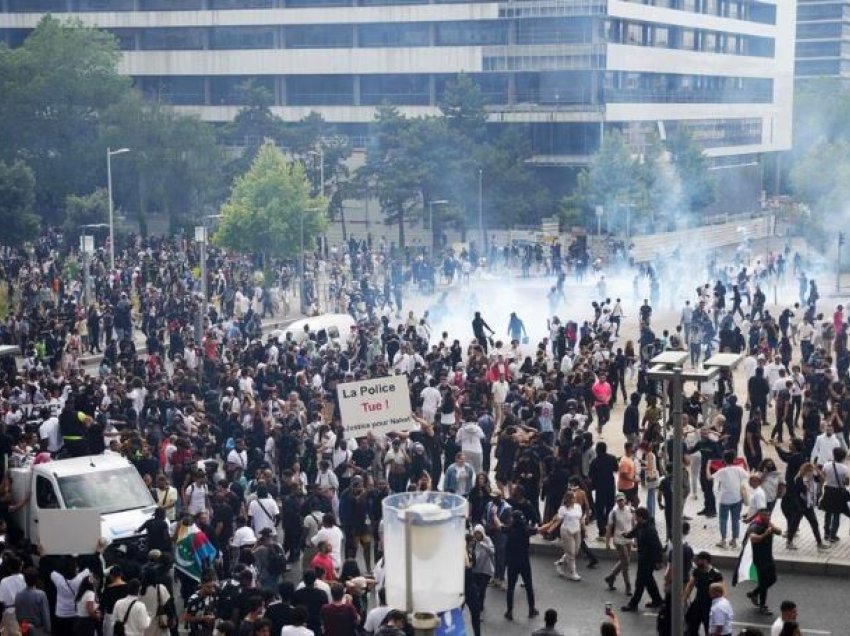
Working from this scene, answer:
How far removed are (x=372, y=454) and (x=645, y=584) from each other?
4908mm

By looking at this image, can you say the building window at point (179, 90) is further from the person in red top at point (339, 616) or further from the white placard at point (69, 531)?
the person in red top at point (339, 616)

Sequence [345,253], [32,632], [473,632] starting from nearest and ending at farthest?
[32,632] < [473,632] < [345,253]

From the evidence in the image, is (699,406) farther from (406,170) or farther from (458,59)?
(458,59)

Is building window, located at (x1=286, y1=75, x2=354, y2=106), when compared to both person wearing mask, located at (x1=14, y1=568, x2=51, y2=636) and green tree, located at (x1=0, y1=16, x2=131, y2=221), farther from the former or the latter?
person wearing mask, located at (x1=14, y1=568, x2=51, y2=636)

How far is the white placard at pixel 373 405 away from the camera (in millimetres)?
20281

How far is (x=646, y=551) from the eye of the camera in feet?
52.6

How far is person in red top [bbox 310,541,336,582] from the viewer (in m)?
14.9

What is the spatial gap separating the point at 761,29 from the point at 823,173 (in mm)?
31381

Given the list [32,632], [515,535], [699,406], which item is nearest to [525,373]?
[699,406]

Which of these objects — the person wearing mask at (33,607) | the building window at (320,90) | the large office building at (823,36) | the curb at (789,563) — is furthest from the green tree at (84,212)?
the large office building at (823,36)

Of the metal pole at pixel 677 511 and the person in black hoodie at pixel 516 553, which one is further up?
the metal pole at pixel 677 511

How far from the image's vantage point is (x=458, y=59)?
78938 millimetres

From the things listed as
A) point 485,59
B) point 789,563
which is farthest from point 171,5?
point 789,563

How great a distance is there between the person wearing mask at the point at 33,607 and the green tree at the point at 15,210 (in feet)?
133
